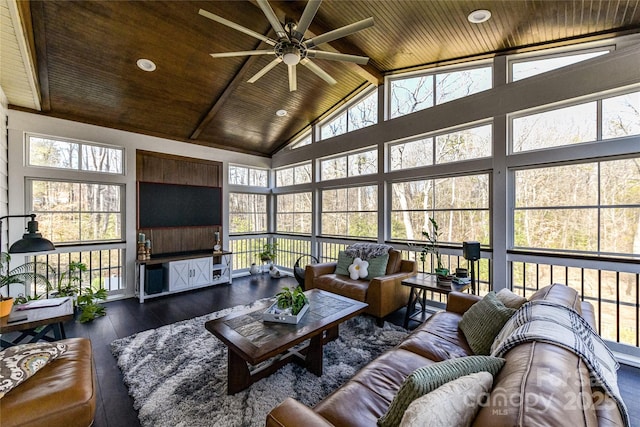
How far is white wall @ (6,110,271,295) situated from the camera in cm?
378

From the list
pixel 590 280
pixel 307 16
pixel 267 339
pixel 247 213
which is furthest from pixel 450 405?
pixel 247 213

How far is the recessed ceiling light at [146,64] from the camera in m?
3.56

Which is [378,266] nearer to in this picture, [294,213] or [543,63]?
[294,213]

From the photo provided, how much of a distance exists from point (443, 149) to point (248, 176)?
14.5 ft

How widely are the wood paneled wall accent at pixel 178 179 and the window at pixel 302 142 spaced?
5.83 ft

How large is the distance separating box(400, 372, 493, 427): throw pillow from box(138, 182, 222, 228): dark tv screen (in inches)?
210

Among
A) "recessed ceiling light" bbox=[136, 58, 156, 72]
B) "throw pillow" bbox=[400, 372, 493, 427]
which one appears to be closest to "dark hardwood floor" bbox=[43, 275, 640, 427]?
"throw pillow" bbox=[400, 372, 493, 427]

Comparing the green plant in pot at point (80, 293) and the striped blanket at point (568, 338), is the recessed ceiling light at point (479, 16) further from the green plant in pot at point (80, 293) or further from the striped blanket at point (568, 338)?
the green plant in pot at point (80, 293)

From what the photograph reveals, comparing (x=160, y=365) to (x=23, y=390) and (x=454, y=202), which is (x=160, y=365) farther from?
(x=454, y=202)

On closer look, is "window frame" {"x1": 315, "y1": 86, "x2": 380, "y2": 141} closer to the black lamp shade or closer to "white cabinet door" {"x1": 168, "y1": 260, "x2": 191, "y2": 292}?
"white cabinet door" {"x1": 168, "y1": 260, "x2": 191, "y2": 292}

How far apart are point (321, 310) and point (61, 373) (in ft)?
6.20

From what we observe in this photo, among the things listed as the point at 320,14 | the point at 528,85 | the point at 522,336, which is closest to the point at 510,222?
the point at 528,85

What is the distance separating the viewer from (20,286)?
3.84 m

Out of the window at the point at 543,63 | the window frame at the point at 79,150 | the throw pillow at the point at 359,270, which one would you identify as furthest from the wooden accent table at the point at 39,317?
the window at the point at 543,63
